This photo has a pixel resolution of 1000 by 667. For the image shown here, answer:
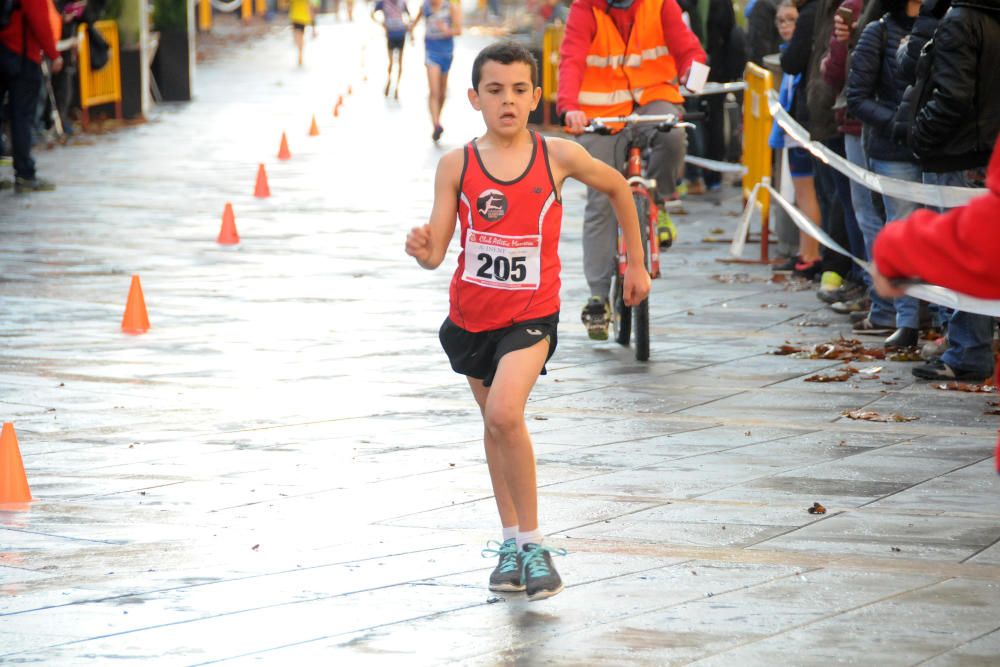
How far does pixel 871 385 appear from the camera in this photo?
8.31m

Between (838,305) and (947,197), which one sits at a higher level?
(947,197)

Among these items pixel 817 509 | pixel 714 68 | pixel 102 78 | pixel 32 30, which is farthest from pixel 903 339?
pixel 102 78

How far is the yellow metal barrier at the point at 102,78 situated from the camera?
23047mm

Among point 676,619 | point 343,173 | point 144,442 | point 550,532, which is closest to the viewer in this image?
point 676,619

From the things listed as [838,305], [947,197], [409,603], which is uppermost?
[947,197]

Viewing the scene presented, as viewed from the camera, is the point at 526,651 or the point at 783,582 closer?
the point at 526,651

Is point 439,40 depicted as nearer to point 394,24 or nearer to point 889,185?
point 394,24

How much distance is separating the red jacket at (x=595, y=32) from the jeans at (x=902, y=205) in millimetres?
1185

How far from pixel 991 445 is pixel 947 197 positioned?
1.61 meters

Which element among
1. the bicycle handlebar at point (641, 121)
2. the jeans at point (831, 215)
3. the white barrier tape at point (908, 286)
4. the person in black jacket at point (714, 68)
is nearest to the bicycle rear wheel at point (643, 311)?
the bicycle handlebar at point (641, 121)

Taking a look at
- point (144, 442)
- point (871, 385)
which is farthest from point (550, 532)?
point (871, 385)

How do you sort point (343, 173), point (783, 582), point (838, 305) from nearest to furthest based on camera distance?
point (783, 582)
point (838, 305)
point (343, 173)

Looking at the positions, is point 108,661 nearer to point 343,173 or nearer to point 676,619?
point 676,619

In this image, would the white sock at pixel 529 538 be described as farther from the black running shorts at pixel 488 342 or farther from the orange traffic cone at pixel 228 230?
the orange traffic cone at pixel 228 230
